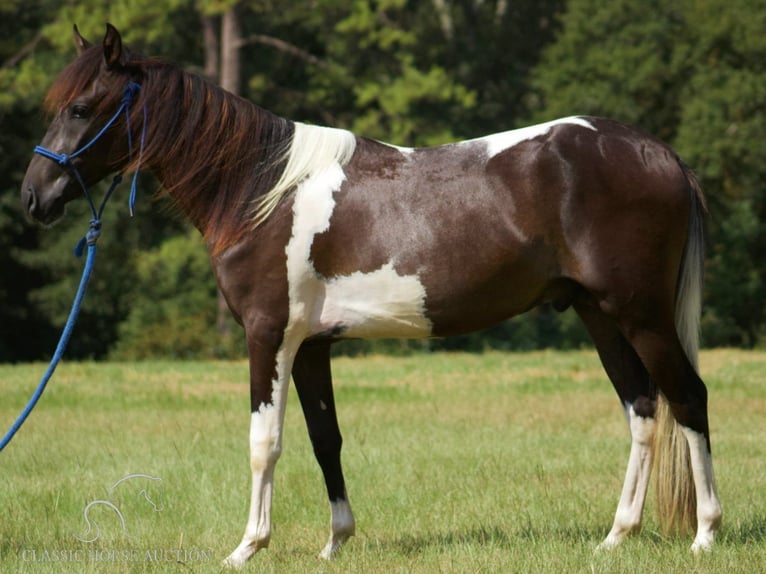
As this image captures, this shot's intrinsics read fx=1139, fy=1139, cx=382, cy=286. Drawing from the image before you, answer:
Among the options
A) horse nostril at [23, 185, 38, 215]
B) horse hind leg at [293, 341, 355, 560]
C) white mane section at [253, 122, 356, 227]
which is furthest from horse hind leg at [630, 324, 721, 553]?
horse nostril at [23, 185, 38, 215]

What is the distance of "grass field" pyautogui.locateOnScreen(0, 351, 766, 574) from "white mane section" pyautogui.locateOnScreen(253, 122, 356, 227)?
1.75 metres

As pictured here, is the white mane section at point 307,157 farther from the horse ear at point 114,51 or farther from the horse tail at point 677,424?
the horse tail at point 677,424

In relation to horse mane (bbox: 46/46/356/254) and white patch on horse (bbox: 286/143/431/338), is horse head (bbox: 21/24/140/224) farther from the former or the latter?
white patch on horse (bbox: 286/143/431/338)

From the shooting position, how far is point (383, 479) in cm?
773

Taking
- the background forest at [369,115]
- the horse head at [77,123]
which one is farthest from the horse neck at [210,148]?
the background forest at [369,115]

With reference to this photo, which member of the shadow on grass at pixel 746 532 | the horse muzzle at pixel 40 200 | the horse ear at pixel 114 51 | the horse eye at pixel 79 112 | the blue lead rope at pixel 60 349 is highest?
the horse ear at pixel 114 51

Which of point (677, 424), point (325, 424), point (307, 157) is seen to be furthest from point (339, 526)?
point (307, 157)

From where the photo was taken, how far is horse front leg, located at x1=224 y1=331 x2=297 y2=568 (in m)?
5.50

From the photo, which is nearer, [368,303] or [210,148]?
[368,303]

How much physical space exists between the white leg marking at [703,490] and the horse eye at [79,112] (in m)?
3.35

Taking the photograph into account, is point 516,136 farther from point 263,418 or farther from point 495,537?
point 495,537

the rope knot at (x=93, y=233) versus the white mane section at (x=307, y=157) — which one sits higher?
the white mane section at (x=307, y=157)

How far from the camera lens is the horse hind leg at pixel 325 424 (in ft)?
19.3

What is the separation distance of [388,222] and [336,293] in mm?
426
